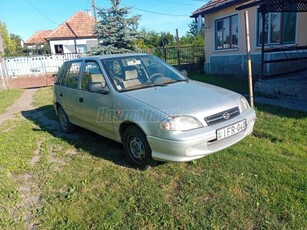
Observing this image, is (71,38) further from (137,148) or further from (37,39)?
(137,148)

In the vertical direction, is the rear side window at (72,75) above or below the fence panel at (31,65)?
below

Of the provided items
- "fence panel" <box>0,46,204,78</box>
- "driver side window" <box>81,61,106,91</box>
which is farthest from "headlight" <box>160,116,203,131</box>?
"fence panel" <box>0,46,204,78</box>

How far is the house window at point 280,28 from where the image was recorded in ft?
30.9

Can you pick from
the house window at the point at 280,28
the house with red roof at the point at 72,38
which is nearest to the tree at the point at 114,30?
the house window at the point at 280,28

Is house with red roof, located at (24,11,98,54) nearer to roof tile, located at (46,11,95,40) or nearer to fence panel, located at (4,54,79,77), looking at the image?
roof tile, located at (46,11,95,40)

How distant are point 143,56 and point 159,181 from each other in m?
2.33

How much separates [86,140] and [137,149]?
1848 millimetres

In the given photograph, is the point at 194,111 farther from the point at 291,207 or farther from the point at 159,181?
the point at 291,207

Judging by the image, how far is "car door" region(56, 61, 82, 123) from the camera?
4.94 meters

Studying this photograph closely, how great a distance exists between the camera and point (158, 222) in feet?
8.45

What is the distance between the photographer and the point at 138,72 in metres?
4.25

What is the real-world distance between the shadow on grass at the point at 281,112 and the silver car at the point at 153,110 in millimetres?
1976

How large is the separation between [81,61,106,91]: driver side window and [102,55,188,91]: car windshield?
0.49 ft

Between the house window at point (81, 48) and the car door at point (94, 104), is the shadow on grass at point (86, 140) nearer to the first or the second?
the car door at point (94, 104)
